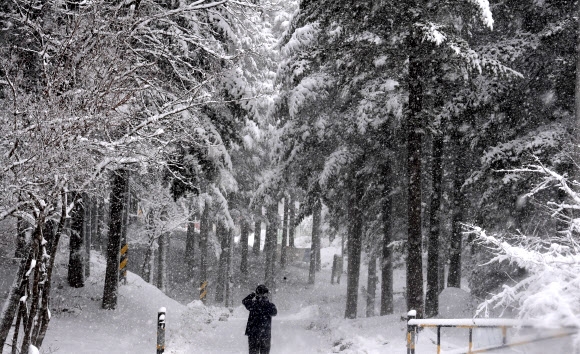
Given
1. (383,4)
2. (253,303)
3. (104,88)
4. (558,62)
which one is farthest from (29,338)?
(558,62)

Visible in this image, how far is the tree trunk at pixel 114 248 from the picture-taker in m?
14.4

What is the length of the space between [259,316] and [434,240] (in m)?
7.65

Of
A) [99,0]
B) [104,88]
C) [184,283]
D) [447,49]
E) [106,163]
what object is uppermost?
Result: [447,49]

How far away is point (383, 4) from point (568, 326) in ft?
31.2

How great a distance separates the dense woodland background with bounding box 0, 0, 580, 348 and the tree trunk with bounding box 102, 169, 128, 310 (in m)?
0.08

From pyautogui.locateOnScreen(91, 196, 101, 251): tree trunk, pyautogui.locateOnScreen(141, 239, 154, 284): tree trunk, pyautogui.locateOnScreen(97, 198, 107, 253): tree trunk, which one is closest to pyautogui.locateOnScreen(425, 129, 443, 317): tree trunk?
pyautogui.locateOnScreen(141, 239, 154, 284): tree trunk

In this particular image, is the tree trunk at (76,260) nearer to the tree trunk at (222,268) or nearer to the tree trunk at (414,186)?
the tree trunk at (414,186)

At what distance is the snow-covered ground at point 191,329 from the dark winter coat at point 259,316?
2435 mm

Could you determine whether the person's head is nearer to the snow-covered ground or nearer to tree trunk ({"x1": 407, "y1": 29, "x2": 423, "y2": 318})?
the snow-covered ground

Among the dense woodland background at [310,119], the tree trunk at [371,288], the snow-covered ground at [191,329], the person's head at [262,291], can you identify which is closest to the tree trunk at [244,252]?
the dense woodland background at [310,119]

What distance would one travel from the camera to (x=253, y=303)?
10.2 m

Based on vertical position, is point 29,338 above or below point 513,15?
below

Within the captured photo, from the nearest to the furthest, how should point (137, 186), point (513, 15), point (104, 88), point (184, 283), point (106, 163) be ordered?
point (104, 88), point (106, 163), point (513, 15), point (137, 186), point (184, 283)

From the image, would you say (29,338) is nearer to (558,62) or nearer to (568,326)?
(568,326)
